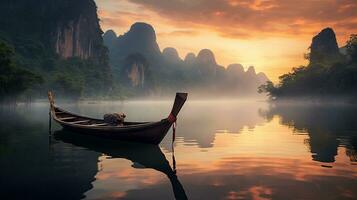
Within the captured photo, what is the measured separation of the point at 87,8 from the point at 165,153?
153794mm

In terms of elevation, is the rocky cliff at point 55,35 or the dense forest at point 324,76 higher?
the rocky cliff at point 55,35

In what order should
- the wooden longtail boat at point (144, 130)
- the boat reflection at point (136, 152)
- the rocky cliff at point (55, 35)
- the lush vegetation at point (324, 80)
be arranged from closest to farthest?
the boat reflection at point (136, 152), the wooden longtail boat at point (144, 130), the lush vegetation at point (324, 80), the rocky cliff at point (55, 35)

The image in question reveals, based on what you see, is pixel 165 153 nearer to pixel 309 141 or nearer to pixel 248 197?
pixel 248 197

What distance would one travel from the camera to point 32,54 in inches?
4360

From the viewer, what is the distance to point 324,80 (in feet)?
291

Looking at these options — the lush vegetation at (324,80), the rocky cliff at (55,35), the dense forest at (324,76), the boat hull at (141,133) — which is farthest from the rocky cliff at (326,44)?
the boat hull at (141,133)

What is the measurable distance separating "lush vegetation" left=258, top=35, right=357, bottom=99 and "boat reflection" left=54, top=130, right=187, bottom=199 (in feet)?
238

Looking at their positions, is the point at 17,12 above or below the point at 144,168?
above

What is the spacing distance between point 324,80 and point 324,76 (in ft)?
4.49

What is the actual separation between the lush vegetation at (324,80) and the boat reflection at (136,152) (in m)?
72.5

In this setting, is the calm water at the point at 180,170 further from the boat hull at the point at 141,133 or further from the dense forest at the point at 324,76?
the dense forest at the point at 324,76

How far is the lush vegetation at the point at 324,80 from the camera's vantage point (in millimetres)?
76562

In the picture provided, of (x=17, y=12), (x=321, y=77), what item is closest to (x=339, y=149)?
(x=321, y=77)

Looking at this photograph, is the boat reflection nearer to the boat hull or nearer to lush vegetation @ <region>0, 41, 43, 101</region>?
the boat hull
